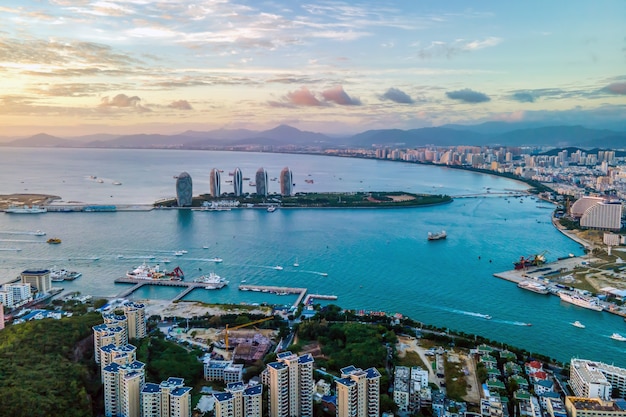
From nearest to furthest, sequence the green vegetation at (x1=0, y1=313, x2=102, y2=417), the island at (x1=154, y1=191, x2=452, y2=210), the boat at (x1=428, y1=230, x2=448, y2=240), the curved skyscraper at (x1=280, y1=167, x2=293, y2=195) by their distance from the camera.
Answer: the green vegetation at (x1=0, y1=313, x2=102, y2=417), the boat at (x1=428, y1=230, x2=448, y2=240), the island at (x1=154, y1=191, x2=452, y2=210), the curved skyscraper at (x1=280, y1=167, x2=293, y2=195)

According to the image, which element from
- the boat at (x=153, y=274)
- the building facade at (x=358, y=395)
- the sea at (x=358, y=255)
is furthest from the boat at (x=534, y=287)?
the boat at (x=153, y=274)

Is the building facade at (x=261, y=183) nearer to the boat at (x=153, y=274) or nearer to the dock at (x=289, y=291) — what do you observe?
the boat at (x=153, y=274)

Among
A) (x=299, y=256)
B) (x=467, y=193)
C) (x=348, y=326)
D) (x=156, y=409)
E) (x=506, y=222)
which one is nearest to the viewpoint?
(x=156, y=409)

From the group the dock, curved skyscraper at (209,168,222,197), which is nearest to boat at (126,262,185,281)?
the dock

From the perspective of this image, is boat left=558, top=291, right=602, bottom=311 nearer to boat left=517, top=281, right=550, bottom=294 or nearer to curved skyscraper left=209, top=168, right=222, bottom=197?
boat left=517, top=281, right=550, bottom=294

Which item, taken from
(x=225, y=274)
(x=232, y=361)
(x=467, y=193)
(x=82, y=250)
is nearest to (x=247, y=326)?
(x=232, y=361)

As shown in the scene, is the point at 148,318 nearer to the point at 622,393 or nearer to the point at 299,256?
the point at 299,256
